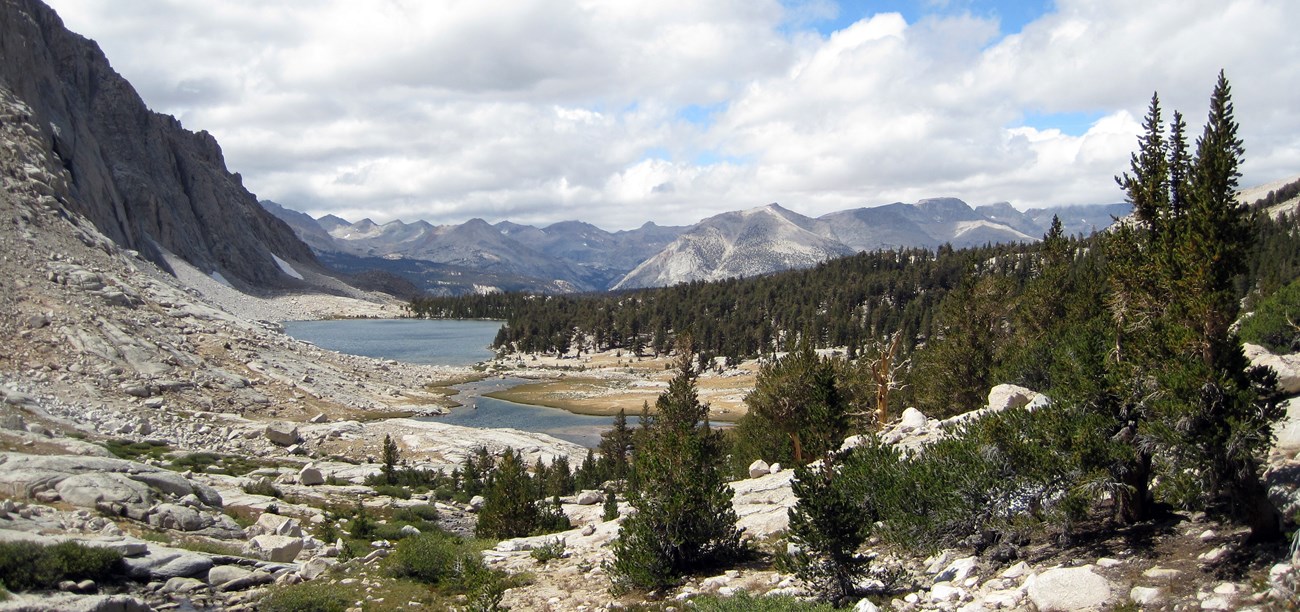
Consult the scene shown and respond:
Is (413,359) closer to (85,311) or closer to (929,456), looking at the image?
(85,311)

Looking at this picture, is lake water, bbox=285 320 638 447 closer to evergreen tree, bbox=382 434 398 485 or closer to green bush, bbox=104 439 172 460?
evergreen tree, bbox=382 434 398 485

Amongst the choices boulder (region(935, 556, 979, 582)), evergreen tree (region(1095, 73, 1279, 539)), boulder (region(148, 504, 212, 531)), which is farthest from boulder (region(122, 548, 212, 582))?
evergreen tree (region(1095, 73, 1279, 539))

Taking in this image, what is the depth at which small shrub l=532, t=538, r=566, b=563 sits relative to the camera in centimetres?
2262

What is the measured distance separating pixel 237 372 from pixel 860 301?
130 meters

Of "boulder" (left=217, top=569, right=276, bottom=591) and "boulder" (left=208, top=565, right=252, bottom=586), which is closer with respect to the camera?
"boulder" (left=217, top=569, right=276, bottom=591)

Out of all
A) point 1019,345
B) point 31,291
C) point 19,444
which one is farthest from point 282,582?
point 31,291

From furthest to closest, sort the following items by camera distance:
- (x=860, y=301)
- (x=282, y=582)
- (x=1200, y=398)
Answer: (x=860, y=301), (x=282, y=582), (x=1200, y=398)

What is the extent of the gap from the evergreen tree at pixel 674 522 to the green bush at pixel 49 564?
11.7 meters

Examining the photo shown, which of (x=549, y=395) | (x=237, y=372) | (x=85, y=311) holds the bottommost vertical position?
(x=549, y=395)

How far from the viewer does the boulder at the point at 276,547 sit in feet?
72.7

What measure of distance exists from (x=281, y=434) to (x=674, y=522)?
118 feet

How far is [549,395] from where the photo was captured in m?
95.2

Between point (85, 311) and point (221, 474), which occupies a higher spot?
point (85, 311)

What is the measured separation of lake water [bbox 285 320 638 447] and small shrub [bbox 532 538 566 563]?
43.9 meters
